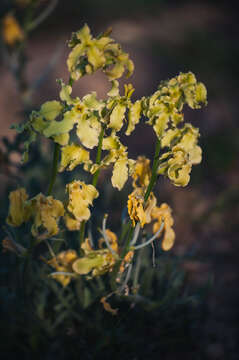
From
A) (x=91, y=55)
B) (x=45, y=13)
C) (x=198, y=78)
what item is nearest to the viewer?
(x=91, y=55)

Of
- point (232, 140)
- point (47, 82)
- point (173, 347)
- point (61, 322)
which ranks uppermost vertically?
point (47, 82)

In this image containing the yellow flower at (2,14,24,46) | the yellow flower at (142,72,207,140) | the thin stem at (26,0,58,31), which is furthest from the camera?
the yellow flower at (2,14,24,46)

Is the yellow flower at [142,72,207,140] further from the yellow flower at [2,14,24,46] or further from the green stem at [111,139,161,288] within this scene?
the yellow flower at [2,14,24,46]

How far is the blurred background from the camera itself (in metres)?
1.85

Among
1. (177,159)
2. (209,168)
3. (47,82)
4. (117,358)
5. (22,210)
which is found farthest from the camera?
(47,82)

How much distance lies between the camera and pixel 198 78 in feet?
11.8

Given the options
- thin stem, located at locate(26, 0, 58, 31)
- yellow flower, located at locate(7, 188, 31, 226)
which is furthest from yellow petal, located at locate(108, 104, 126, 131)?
thin stem, located at locate(26, 0, 58, 31)

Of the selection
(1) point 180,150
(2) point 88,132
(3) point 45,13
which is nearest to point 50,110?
(2) point 88,132

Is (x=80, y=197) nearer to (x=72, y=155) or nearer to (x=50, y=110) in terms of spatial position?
(x=72, y=155)

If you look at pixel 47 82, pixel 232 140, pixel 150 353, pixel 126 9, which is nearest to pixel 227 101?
pixel 232 140

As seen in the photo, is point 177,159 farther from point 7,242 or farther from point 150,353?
point 150,353

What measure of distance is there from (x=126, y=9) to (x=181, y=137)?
6032 millimetres

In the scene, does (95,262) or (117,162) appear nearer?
(117,162)

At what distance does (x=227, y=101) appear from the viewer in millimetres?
3285
